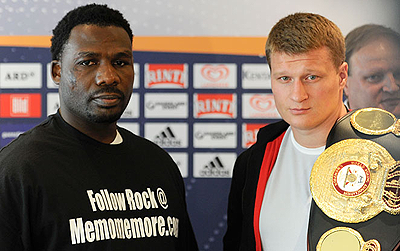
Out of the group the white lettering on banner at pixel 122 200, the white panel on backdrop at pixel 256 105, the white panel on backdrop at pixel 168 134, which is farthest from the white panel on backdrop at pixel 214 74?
the white lettering on banner at pixel 122 200

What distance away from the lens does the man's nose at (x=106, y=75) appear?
1.35 metres

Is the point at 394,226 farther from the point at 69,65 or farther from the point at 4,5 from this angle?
the point at 4,5

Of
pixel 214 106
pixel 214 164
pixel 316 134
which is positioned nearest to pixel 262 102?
pixel 214 106

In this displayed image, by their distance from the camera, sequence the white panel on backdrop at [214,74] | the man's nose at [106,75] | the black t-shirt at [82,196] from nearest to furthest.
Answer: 1. the black t-shirt at [82,196]
2. the man's nose at [106,75]
3. the white panel on backdrop at [214,74]

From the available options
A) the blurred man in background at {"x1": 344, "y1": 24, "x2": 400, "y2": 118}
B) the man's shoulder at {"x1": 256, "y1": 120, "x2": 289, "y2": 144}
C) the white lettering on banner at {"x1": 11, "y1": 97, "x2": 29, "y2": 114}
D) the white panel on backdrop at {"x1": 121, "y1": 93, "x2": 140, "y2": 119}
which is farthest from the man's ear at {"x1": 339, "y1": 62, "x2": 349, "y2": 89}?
the white lettering on banner at {"x1": 11, "y1": 97, "x2": 29, "y2": 114}

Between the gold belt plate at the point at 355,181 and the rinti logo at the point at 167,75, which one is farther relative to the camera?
the rinti logo at the point at 167,75

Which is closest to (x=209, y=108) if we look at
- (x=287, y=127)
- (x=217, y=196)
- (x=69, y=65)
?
(x=217, y=196)

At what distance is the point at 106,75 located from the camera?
135cm

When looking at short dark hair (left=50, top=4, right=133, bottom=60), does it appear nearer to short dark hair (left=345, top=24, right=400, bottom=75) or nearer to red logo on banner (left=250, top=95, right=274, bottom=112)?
red logo on banner (left=250, top=95, right=274, bottom=112)

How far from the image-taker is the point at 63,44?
1.41m

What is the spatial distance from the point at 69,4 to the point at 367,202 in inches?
64.6

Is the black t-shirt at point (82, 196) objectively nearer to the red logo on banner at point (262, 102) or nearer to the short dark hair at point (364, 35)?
the red logo on banner at point (262, 102)

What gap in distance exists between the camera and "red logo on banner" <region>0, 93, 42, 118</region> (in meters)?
2.25

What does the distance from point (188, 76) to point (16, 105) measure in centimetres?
83
